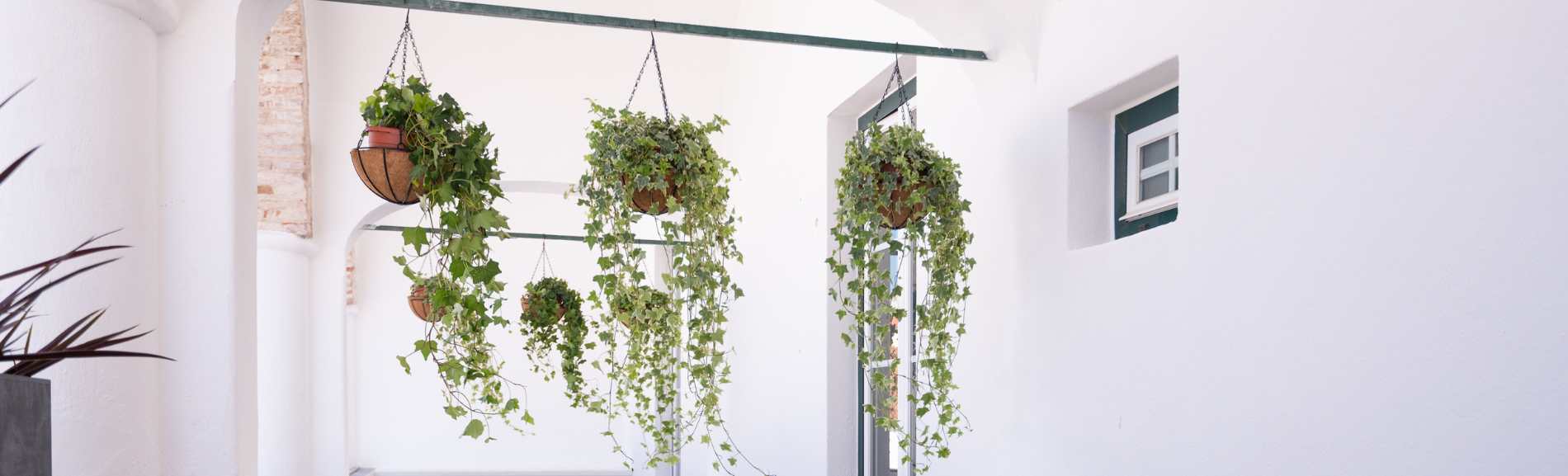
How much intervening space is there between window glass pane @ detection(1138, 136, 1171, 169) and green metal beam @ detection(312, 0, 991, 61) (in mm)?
676

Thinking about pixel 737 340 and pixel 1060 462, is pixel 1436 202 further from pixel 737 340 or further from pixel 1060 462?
pixel 737 340

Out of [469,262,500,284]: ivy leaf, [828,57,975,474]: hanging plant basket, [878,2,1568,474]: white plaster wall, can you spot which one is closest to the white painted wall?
[878,2,1568,474]: white plaster wall

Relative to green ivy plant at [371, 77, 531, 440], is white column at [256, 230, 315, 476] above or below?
below

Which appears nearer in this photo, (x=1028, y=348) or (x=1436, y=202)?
(x=1436, y=202)

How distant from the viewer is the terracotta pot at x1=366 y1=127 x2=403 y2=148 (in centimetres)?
240

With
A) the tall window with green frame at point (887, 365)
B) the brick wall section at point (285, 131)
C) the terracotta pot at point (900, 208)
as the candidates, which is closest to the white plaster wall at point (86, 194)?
the terracotta pot at point (900, 208)

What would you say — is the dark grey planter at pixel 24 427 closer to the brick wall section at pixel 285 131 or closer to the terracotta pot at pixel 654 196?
the terracotta pot at pixel 654 196

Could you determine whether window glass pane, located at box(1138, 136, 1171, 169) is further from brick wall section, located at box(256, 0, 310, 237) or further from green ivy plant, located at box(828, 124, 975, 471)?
brick wall section, located at box(256, 0, 310, 237)

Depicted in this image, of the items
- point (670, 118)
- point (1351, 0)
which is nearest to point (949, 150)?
point (670, 118)

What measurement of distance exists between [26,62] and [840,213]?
6.49 feet

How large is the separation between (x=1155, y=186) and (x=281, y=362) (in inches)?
227

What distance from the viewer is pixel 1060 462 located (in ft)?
8.66

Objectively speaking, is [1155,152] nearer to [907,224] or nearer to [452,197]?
[907,224]

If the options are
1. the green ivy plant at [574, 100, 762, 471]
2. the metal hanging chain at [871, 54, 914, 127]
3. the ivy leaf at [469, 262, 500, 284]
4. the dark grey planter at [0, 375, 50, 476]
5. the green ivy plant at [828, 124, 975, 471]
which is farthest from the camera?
the metal hanging chain at [871, 54, 914, 127]
